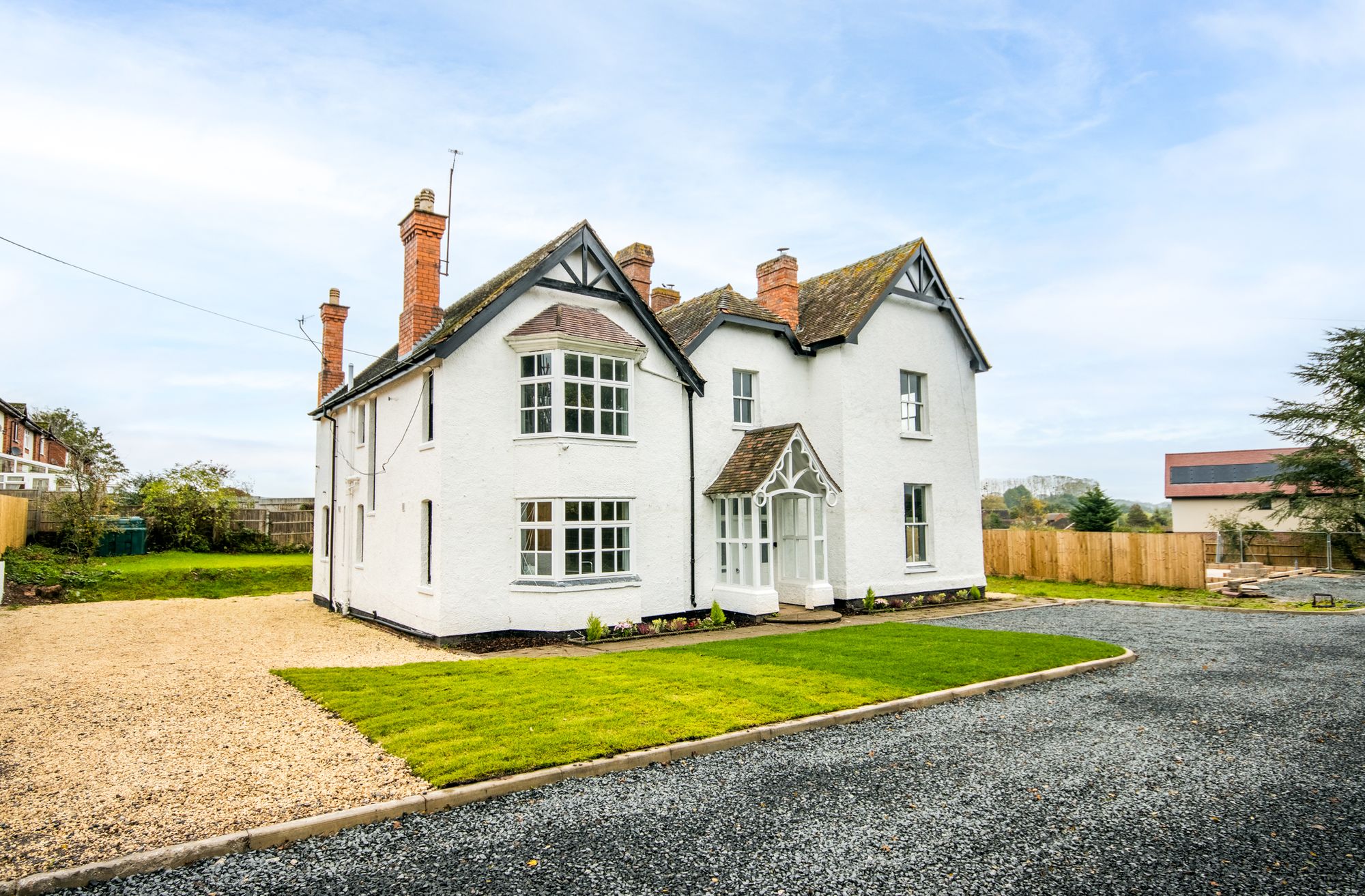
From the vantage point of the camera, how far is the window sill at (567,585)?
605 inches

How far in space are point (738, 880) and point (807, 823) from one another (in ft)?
3.78

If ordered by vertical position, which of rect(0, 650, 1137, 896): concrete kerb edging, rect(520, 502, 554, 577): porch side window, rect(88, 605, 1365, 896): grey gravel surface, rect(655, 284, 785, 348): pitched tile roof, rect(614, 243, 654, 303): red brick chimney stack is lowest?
rect(88, 605, 1365, 896): grey gravel surface

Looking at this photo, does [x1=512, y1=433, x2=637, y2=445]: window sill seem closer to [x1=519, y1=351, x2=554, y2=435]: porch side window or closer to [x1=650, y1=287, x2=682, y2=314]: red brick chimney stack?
[x1=519, y1=351, x2=554, y2=435]: porch side window

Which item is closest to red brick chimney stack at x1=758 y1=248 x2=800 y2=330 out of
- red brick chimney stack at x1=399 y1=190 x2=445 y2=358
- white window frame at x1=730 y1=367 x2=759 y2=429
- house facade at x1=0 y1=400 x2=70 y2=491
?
white window frame at x1=730 y1=367 x2=759 y2=429

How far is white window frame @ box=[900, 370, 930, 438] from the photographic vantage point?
21.8 metres

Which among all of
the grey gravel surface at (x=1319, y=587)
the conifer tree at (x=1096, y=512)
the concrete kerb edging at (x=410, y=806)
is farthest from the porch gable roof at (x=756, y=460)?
the conifer tree at (x=1096, y=512)

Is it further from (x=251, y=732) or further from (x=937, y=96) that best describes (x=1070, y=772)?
(x=937, y=96)

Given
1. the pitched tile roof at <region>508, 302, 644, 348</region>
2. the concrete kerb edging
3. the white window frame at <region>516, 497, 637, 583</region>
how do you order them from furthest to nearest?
1. the pitched tile roof at <region>508, 302, 644, 348</region>
2. the white window frame at <region>516, 497, 637, 583</region>
3. the concrete kerb edging

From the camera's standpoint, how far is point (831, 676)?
11.2m

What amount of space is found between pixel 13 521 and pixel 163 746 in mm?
23105

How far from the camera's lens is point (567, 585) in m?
15.5

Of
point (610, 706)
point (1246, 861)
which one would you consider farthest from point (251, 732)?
point (1246, 861)

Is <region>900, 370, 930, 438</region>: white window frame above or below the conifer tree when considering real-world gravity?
above

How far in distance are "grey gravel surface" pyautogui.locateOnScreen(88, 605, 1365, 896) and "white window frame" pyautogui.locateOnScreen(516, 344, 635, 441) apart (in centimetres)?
779
